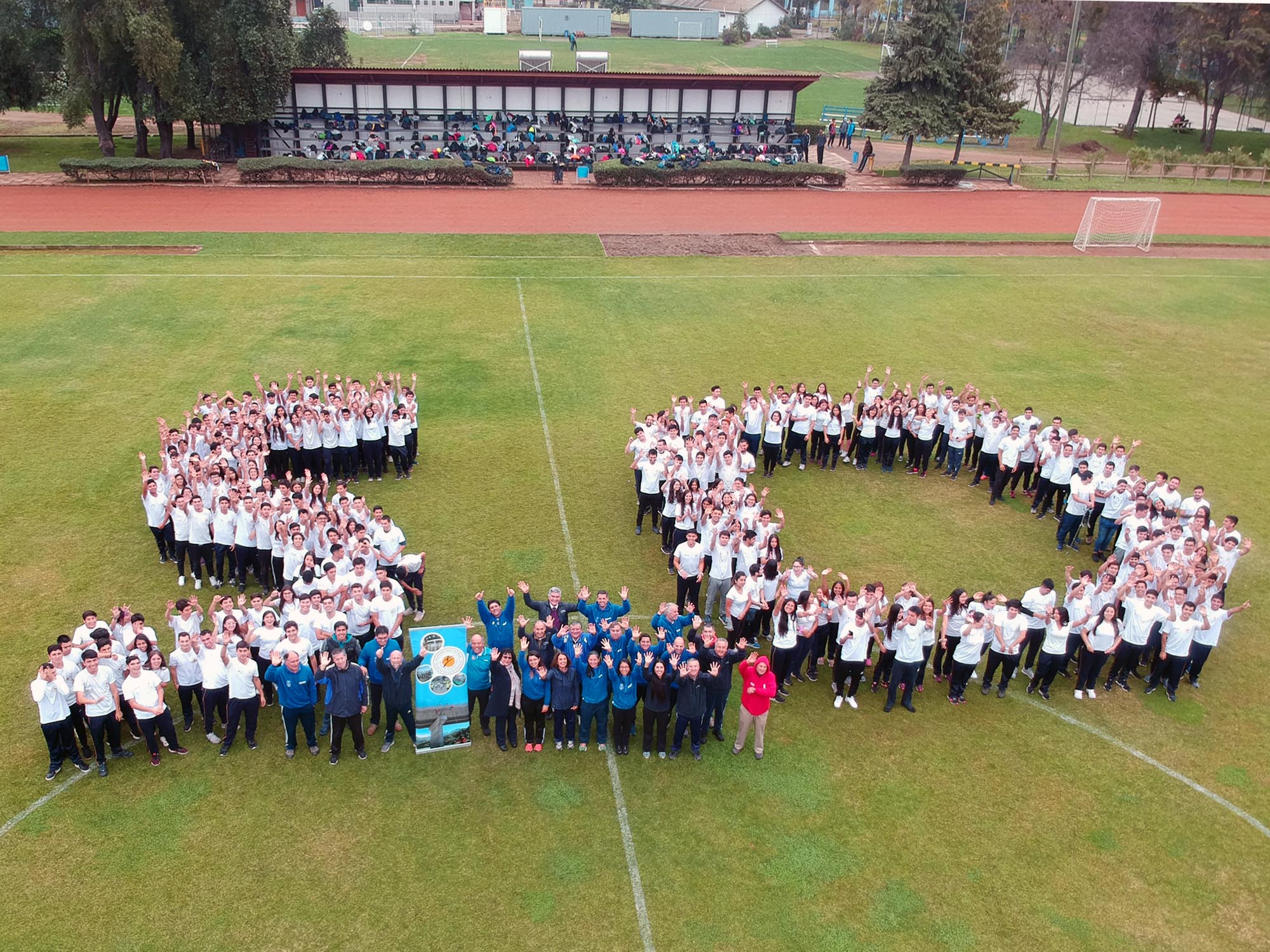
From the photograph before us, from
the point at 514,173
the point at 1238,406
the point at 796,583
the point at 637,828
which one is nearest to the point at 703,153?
the point at 514,173

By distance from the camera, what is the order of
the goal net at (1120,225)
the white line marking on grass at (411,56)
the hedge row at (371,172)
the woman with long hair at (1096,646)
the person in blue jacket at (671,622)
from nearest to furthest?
the person in blue jacket at (671,622)
the woman with long hair at (1096,646)
the goal net at (1120,225)
the hedge row at (371,172)
the white line marking on grass at (411,56)

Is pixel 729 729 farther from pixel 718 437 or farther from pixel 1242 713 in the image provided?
pixel 1242 713

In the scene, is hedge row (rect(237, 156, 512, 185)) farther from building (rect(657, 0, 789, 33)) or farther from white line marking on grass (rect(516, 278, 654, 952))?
building (rect(657, 0, 789, 33))

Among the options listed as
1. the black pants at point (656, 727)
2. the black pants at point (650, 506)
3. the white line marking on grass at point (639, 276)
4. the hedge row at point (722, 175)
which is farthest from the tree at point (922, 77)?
the black pants at point (656, 727)

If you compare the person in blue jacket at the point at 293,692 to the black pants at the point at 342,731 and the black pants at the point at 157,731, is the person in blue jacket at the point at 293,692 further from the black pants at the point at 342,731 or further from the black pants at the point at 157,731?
the black pants at the point at 157,731

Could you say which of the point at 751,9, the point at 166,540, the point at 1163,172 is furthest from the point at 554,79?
the point at 751,9

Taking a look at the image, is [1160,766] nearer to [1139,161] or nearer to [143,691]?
[143,691]
